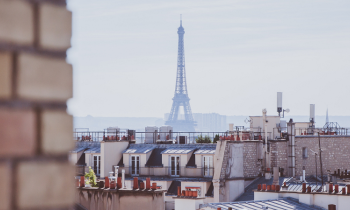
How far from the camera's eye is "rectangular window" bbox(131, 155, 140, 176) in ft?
139

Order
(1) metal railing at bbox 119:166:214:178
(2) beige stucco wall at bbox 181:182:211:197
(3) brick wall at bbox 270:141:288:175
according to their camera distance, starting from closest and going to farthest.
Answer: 1. (2) beige stucco wall at bbox 181:182:211:197
2. (1) metal railing at bbox 119:166:214:178
3. (3) brick wall at bbox 270:141:288:175

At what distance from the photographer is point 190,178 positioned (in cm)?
3981

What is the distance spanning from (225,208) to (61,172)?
21639 mm

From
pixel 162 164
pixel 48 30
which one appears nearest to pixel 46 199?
pixel 48 30

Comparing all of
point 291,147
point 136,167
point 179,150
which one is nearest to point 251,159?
point 291,147

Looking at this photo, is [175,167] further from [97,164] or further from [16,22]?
[16,22]

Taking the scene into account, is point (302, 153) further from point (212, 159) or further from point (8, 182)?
point (8, 182)

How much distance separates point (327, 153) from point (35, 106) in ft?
139

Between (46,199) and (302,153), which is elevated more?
(46,199)

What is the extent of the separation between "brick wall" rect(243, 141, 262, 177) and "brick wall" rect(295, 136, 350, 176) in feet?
12.5

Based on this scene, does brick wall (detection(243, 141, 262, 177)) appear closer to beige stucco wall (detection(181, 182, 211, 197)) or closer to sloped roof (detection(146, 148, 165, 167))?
beige stucco wall (detection(181, 182, 211, 197))

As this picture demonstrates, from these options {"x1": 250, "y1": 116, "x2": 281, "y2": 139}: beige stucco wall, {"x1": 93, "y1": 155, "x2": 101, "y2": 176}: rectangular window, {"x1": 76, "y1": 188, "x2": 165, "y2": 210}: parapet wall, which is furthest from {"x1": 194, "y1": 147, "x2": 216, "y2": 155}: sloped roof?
{"x1": 76, "y1": 188, "x2": 165, "y2": 210}: parapet wall

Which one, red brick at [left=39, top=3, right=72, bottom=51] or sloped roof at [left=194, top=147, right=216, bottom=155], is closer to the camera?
red brick at [left=39, top=3, right=72, bottom=51]

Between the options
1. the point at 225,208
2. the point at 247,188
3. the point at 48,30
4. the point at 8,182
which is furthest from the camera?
the point at 247,188
